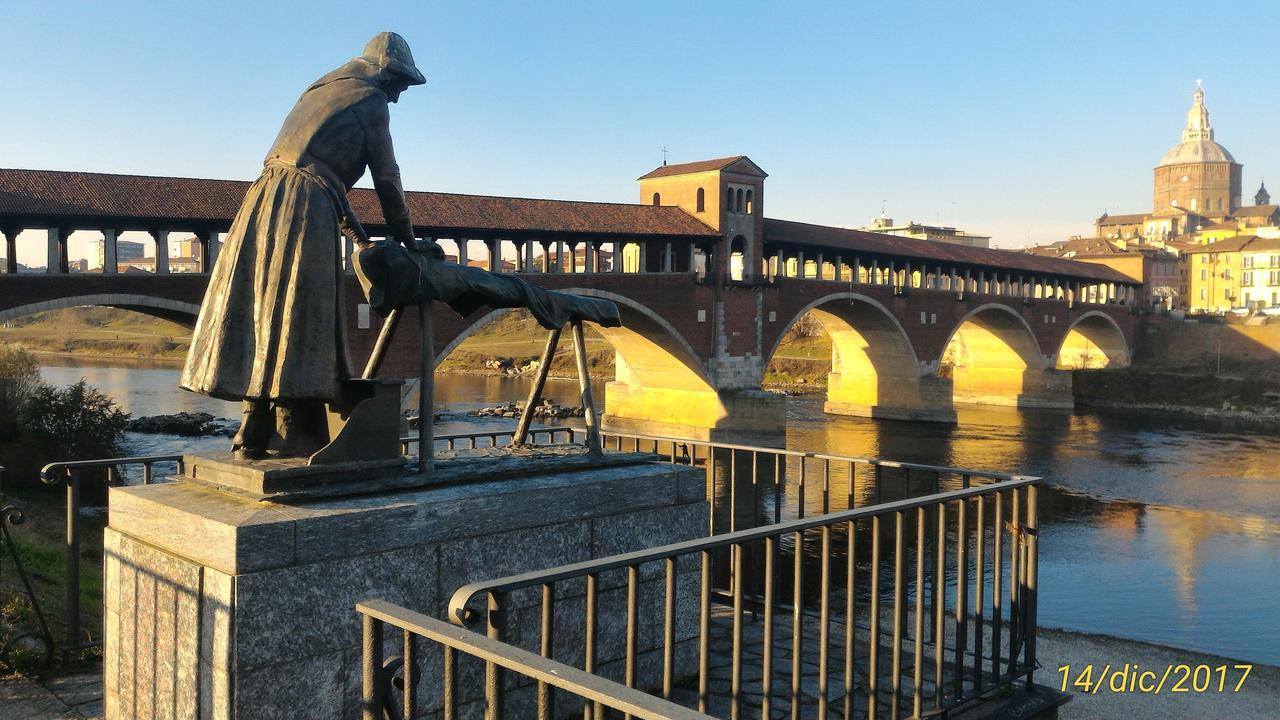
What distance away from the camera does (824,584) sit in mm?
3908

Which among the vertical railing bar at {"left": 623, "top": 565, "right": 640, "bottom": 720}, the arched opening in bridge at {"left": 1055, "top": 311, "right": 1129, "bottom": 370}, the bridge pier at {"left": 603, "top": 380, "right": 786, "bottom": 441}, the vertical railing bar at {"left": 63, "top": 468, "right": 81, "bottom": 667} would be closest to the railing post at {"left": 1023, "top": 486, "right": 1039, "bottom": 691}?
the vertical railing bar at {"left": 623, "top": 565, "right": 640, "bottom": 720}

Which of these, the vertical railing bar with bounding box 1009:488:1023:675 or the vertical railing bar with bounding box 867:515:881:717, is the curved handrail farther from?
the vertical railing bar with bounding box 1009:488:1023:675

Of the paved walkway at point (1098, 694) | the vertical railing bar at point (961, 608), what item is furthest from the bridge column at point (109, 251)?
the vertical railing bar at point (961, 608)

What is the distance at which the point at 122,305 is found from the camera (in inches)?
752

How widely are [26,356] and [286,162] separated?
878 inches

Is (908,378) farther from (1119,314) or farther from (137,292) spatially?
(137,292)

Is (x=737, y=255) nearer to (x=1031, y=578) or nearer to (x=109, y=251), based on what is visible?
(x=109, y=251)

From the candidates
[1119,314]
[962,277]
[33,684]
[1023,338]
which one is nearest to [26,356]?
[33,684]

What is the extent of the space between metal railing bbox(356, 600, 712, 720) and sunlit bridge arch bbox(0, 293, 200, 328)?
16.8 metres

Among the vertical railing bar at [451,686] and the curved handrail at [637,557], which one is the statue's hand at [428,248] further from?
the vertical railing bar at [451,686]

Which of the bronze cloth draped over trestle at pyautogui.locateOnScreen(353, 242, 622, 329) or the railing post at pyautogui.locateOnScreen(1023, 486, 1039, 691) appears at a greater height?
the bronze cloth draped over trestle at pyautogui.locateOnScreen(353, 242, 622, 329)

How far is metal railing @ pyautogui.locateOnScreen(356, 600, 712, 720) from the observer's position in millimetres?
1999

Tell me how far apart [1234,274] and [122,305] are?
78802mm

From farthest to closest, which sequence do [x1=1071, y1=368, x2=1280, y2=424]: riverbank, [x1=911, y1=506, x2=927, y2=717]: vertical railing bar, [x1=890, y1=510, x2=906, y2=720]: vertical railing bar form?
[x1=1071, y1=368, x2=1280, y2=424]: riverbank
[x1=911, y1=506, x2=927, y2=717]: vertical railing bar
[x1=890, y1=510, x2=906, y2=720]: vertical railing bar
